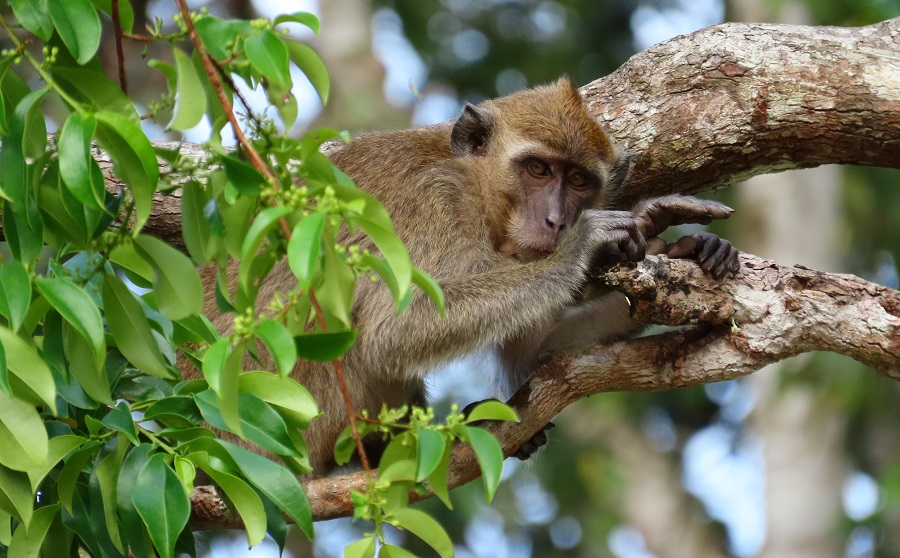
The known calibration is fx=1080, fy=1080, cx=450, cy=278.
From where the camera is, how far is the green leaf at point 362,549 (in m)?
2.54

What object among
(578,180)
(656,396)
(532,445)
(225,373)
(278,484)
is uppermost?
(225,373)

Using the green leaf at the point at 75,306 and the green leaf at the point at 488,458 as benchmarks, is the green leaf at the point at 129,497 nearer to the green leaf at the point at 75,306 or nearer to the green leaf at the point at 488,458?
the green leaf at the point at 75,306

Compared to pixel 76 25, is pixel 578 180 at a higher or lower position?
lower

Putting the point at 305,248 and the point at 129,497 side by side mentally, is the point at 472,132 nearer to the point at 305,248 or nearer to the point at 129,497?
the point at 129,497

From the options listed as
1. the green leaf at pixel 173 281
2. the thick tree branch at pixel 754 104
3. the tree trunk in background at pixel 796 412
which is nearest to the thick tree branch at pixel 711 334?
the thick tree branch at pixel 754 104

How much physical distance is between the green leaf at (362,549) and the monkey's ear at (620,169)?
11.1 feet

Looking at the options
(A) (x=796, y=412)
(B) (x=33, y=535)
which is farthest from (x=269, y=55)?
(A) (x=796, y=412)

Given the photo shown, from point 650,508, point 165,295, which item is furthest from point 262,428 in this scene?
point 650,508

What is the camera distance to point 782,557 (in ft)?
41.4

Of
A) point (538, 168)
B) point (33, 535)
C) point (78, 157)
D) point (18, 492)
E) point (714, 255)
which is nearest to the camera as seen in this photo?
point (78, 157)

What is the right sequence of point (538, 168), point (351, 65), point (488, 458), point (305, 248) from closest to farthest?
point (305, 248) < point (488, 458) < point (538, 168) < point (351, 65)

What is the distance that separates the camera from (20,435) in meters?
2.54

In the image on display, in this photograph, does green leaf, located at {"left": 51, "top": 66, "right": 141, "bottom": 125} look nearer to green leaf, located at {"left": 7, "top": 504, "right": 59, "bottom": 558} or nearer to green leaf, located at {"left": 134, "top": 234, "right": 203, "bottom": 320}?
green leaf, located at {"left": 134, "top": 234, "right": 203, "bottom": 320}

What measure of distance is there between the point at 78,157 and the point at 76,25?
45cm
